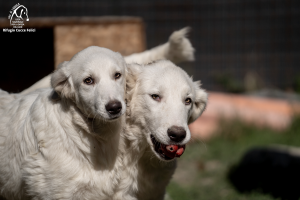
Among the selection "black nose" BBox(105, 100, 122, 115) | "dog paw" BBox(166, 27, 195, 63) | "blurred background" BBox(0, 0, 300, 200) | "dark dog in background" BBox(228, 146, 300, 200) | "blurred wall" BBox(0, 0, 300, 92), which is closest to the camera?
"black nose" BBox(105, 100, 122, 115)

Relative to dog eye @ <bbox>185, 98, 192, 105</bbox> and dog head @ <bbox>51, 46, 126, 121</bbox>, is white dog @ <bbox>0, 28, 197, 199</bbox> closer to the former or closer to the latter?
dog head @ <bbox>51, 46, 126, 121</bbox>

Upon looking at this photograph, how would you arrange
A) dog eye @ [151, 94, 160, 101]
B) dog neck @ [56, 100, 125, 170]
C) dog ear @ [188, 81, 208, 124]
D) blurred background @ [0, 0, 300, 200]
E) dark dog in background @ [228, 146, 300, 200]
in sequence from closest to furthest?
dog neck @ [56, 100, 125, 170]
dog eye @ [151, 94, 160, 101]
dog ear @ [188, 81, 208, 124]
blurred background @ [0, 0, 300, 200]
dark dog in background @ [228, 146, 300, 200]

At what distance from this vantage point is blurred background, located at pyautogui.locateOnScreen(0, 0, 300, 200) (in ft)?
17.7

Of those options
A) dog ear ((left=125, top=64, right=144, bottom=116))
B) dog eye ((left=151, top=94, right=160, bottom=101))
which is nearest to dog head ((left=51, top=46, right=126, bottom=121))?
dog ear ((left=125, top=64, right=144, bottom=116))

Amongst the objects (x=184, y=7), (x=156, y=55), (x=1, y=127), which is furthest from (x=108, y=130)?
(x=184, y=7)

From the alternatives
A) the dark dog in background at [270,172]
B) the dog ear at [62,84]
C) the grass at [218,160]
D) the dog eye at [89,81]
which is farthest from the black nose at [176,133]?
the dark dog in background at [270,172]

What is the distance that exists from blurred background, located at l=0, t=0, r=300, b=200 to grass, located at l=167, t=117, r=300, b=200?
20 millimetres

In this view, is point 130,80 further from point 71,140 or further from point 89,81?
point 71,140

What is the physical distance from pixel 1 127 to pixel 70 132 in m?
0.86

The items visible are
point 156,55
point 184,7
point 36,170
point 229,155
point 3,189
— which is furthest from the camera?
point 184,7

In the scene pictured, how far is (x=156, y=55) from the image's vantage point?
4.50 metres

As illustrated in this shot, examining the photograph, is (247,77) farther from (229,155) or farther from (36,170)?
(36,170)

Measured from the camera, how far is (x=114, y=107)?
9.75 ft

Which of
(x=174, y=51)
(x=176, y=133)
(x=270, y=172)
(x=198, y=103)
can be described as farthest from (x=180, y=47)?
(x=270, y=172)
